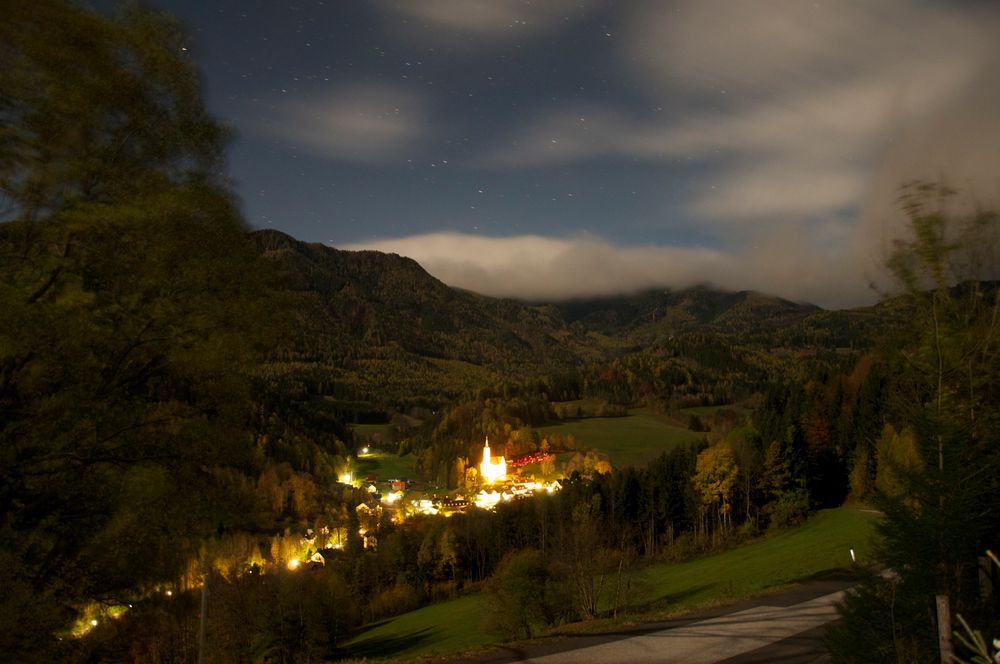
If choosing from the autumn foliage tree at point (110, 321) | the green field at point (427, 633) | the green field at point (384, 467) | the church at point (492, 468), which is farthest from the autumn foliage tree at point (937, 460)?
the green field at point (384, 467)

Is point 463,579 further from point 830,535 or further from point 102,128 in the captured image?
point 102,128

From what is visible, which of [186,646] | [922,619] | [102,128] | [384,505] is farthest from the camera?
[384,505]

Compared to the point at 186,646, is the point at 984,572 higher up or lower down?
higher up

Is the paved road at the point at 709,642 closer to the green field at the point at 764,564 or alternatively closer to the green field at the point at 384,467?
the green field at the point at 764,564

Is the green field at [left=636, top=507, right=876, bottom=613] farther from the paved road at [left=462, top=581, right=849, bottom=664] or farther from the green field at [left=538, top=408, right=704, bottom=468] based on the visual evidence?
the green field at [left=538, top=408, right=704, bottom=468]

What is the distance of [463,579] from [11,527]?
73.3 m

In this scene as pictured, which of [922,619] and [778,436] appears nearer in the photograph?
[922,619]

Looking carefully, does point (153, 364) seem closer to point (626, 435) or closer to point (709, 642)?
point (709, 642)

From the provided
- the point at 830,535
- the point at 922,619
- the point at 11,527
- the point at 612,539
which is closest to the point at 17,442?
the point at 11,527

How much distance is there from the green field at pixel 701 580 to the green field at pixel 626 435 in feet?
242

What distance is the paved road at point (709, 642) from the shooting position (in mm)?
13109

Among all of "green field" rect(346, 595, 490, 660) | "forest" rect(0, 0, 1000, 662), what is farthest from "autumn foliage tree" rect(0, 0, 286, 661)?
"green field" rect(346, 595, 490, 660)

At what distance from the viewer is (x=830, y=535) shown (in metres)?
46.5

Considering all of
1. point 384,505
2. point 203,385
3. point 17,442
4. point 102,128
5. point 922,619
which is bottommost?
point 384,505
